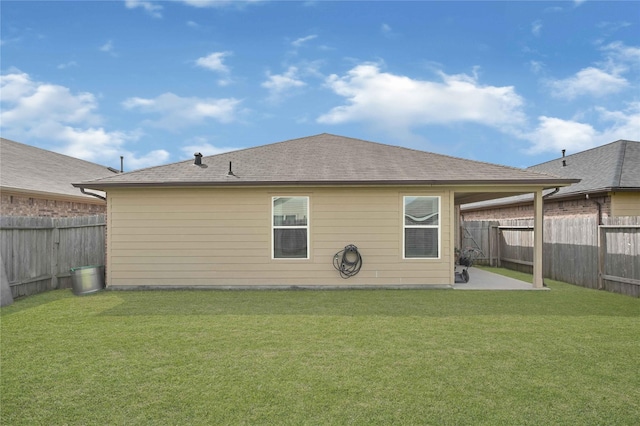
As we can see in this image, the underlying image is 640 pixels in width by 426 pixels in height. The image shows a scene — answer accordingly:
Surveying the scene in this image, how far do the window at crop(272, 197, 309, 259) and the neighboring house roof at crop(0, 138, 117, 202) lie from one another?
717 cm

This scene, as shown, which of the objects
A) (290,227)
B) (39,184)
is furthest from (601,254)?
(39,184)

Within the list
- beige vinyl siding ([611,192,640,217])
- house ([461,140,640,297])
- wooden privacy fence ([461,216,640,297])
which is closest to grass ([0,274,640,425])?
wooden privacy fence ([461,216,640,297])

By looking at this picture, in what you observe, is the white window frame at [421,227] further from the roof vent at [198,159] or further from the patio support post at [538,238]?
the roof vent at [198,159]

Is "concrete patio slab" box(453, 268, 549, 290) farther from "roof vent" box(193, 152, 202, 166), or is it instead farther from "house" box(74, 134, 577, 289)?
"roof vent" box(193, 152, 202, 166)

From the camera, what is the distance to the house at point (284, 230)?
352 inches

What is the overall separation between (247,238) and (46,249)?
4706 mm

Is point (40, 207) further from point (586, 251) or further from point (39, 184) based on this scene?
point (586, 251)

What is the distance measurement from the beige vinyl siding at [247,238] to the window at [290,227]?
0.13 metres

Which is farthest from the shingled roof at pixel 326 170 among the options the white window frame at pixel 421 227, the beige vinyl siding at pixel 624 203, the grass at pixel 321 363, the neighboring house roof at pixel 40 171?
the neighboring house roof at pixel 40 171

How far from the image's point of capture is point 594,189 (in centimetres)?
1001

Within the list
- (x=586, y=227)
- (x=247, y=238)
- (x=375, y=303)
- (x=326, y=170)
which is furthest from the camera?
(x=586, y=227)

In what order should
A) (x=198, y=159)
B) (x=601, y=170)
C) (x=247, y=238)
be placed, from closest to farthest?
(x=247, y=238) < (x=198, y=159) < (x=601, y=170)

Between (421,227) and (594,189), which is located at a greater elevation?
(594,189)

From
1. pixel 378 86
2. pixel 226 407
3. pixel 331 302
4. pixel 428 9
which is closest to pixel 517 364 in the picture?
pixel 226 407
